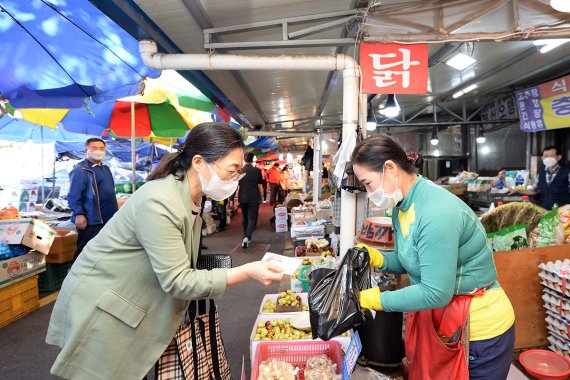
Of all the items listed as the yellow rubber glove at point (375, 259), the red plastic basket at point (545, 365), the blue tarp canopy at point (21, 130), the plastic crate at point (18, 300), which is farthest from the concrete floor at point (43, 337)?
the blue tarp canopy at point (21, 130)

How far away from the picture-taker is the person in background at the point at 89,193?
4.41m

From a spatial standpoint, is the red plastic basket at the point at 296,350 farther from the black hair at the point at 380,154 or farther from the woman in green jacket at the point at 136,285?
the black hair at the point at 380,154

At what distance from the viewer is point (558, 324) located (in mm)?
2887

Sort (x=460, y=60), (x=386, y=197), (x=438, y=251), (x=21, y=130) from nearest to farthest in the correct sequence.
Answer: (x=438, y=251)
(x=386, y=197)
(x=460, y=60)
(x=21, y=130)

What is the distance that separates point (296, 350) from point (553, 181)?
20.3 feet

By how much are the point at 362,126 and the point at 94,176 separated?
141 inches

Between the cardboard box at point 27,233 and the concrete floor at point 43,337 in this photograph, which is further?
the cardboard box at point 27,233

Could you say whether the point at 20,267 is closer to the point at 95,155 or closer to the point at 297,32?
→ the point at 95,155

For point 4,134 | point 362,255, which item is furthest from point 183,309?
point 4,134

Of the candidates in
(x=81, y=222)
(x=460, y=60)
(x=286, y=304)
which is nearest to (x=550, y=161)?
(x=460, y=60)

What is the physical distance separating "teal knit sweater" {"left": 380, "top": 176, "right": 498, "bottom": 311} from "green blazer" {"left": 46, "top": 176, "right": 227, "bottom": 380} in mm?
861

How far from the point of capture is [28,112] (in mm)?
5051

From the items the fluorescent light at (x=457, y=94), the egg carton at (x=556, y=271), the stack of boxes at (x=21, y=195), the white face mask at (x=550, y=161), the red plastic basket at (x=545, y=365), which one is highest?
the fluorescent light at (x=457, y=94)

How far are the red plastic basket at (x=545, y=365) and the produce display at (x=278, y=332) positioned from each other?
160cm
